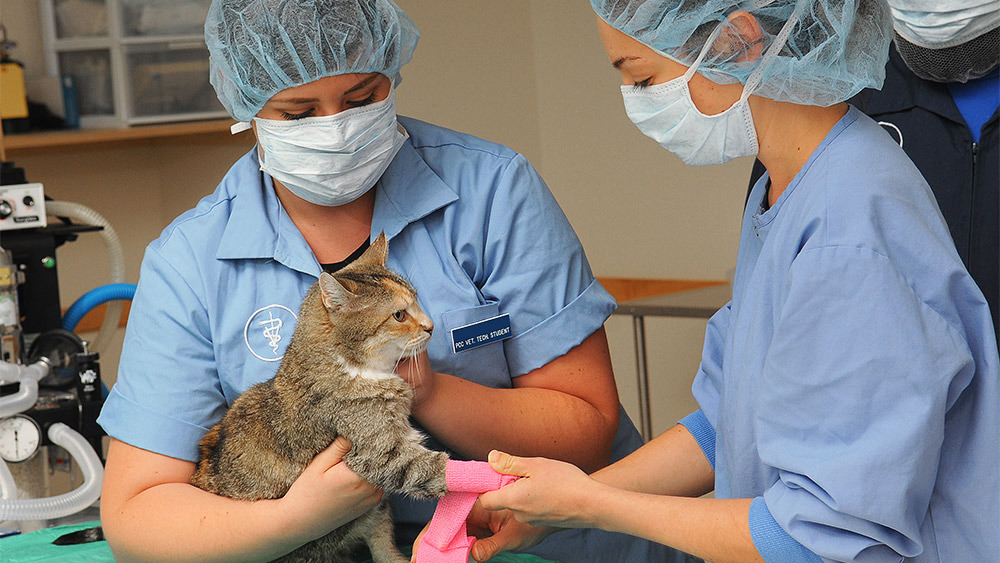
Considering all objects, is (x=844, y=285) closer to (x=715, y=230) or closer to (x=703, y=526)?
(x=703, y=526)

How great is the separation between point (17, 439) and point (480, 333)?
129cm

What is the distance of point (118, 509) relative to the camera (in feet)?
4.99

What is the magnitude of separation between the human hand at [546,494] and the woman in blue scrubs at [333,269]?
0.20 meters

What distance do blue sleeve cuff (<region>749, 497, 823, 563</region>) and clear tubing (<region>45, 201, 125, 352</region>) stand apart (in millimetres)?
2183

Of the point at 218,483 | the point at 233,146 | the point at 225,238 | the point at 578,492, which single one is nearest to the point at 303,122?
the point at 225,238

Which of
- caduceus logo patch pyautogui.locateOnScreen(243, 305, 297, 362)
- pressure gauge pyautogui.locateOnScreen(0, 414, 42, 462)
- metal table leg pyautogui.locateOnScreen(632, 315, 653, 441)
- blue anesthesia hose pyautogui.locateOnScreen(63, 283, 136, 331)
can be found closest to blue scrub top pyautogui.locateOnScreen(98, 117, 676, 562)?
caduceus logo patch pyautogui.locateOnScreen(243, 305, 297, 362)

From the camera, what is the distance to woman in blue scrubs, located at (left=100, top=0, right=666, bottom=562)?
1.52 metres

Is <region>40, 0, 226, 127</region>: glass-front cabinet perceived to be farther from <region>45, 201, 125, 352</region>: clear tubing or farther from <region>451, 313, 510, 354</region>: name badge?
<region>451, 313, 510, 354</region>: name badge

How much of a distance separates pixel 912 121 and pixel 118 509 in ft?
5.76

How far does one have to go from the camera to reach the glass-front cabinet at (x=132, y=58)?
388 centimetres

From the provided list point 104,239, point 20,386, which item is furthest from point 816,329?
point 104,239

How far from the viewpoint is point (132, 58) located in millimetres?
3902

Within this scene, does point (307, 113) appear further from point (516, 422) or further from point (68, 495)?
point (68, 495)

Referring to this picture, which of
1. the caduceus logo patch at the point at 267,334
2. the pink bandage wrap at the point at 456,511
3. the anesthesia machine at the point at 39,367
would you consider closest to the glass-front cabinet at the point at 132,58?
the anesthesia machine at the point at 39,367
